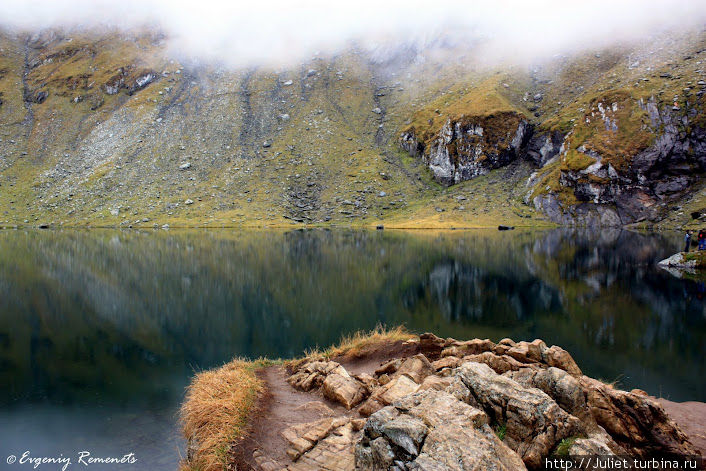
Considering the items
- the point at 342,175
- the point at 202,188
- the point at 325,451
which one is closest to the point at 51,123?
the point at 202,188

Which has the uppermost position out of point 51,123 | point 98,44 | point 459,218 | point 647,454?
point 98,44

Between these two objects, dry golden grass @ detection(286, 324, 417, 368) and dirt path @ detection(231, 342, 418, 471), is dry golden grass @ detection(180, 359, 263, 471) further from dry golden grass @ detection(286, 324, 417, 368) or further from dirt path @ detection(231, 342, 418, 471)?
dry golden grass @ detection(286, 324, 417, 368)

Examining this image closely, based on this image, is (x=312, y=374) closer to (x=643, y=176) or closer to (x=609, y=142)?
(x=643, y=176)

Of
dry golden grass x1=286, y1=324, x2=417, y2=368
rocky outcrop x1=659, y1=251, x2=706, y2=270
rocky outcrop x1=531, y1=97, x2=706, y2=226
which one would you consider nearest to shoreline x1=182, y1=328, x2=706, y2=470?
dry golden grass x1=286, y1=324, x2=417, y2=368

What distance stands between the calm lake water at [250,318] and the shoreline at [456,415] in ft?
10.0

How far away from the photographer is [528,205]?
113625 millimetres

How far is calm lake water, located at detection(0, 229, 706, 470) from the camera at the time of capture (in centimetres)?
1570

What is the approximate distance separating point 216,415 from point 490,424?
819cm

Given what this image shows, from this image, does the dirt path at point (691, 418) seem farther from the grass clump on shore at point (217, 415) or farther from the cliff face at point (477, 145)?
the cliff face at point (477, 145)

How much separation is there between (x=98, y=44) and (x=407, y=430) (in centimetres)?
24403

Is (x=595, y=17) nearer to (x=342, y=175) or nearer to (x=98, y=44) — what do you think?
(x=342, y=175)

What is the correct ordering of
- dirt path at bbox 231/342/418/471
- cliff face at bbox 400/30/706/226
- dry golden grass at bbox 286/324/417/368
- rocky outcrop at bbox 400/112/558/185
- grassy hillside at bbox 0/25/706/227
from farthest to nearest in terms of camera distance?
rocky outcrop at bbox 400/112/558/185 < grassy hillside at bbox 0/25/706/227 < cliff face at bbox 400/30/706/226 < dry golden grass at bbox 286/324/417/368 < dirt path at bbox 231/342/418/471

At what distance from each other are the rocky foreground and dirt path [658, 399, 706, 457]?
8.17 feet

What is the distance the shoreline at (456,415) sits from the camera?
24.6ft
